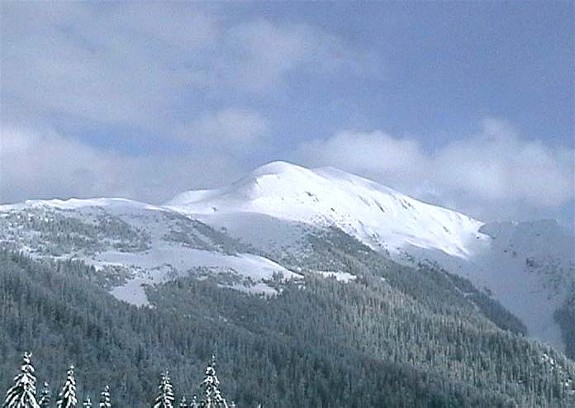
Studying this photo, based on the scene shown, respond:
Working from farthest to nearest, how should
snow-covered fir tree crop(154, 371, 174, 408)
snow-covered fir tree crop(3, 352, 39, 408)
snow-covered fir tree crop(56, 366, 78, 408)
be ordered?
snow-covered fir tree crop(154, 371, 174, 408)
snow-covered fir tree crop(56, 366, 78, 408)
snow-covered fir tree crop(3, 352, 39, 408)

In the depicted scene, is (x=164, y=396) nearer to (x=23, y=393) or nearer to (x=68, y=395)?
(x=68, y=395)

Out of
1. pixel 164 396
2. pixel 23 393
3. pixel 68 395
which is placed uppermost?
pixel 164 396

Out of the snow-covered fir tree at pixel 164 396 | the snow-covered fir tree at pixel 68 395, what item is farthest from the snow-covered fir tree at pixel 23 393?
the snow-covered fir tree at pixel 164 396

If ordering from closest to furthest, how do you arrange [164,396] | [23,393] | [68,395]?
[23,393]
[68,395]
[164,396]

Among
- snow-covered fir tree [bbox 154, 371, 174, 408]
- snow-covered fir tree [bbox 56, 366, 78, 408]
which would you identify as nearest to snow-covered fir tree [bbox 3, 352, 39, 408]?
snow-covered fir tree [bbox 56, 366, 78, 408]

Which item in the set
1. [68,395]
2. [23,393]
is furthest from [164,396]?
[23,393]

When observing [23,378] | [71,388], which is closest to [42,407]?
[71,388]

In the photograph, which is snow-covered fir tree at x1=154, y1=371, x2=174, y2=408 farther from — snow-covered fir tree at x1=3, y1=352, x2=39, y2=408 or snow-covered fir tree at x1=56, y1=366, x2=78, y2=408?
snow-covered fir tree at x1=3, y1=352, x2=39, y2=408

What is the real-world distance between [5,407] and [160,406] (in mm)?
13727

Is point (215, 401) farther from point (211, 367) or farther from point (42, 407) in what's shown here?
point (42, 407)

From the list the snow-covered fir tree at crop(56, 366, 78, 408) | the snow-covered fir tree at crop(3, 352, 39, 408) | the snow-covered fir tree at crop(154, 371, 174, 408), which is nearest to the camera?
the snow-covered fir tree at crop(3, 352, 39, 408)

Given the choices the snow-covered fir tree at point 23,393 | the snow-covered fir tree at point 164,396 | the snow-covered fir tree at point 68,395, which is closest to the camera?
the snow-covered fir tree at point 23,393

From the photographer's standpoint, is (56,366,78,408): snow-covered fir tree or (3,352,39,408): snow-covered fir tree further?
(56,366,78,408): snow-covered fir tree

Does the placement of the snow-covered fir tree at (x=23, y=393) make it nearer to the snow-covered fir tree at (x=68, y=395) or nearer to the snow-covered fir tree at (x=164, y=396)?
the snow-covered fir tree at (x=68, y=395)
